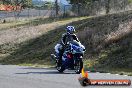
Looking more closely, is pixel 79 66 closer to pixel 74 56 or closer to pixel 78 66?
pixel 78 66

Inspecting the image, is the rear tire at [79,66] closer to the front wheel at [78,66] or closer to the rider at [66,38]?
the front wheel at [78,66]

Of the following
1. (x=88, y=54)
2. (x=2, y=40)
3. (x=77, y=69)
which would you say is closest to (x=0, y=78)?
(x=77, y=69)

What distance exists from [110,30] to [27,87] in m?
20.5

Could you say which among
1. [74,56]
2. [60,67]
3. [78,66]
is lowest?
[60,67]

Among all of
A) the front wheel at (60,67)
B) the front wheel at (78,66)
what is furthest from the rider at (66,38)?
the front wheel at (78,66)

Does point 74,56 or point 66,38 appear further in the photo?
point 66,38

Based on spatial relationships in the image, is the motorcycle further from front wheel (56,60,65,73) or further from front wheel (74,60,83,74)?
front wheel (56,60,65,73)

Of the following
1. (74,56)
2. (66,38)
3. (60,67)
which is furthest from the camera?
(60,67)

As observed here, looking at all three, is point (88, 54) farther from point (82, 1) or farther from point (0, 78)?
point (82, 1)

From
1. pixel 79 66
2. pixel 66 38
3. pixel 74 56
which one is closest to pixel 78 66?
pixel 79 66

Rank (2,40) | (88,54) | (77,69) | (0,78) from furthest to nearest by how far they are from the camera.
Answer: (2,40) → (88,54) → (77,69) → (0,78)

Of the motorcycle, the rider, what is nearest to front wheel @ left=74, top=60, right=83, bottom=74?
the motorcycle

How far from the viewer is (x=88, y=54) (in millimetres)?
32188

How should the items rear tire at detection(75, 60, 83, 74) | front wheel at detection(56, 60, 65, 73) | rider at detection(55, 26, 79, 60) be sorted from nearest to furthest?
rear tire at detection(75, 60, 83, 74) → rider at detection(55, 26, 79, 60) → front wheel at detection(56, 60, 65, 73)
